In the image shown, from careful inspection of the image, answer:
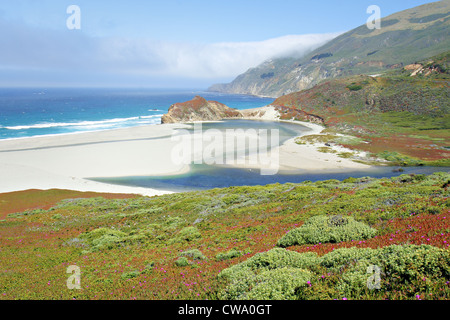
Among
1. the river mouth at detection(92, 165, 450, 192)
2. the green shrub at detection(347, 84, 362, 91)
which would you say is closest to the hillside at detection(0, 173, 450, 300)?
the river mouth at detection(92, 165, 450, 192)

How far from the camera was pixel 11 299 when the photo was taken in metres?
8.02

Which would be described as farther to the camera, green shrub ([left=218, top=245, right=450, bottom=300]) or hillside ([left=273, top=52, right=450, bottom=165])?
hillside ([left=273, top=52, right=450, bottom=165])

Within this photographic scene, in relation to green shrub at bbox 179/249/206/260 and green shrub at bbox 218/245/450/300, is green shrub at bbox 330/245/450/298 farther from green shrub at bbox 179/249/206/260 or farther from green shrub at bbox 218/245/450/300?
green shrub at bbox 179/249/206/260

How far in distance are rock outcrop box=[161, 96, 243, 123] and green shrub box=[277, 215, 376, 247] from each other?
118 metres

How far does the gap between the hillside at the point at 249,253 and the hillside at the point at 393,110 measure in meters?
52.0

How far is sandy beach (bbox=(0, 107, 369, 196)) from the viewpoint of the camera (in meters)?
42.6

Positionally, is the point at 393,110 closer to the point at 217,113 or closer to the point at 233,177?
the point at 217,113

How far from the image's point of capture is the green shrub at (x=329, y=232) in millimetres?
9117

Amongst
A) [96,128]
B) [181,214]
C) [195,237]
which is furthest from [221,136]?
[195,237]

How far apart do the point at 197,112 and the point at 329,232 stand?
433 ft

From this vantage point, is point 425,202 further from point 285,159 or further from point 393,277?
point 285,159

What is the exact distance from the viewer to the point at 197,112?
137125mm

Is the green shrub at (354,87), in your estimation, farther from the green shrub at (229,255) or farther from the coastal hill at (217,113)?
the green shrub at (229,255)

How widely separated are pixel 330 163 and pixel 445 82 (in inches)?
3671
